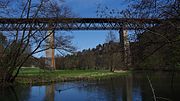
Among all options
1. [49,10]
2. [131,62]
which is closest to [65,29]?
[49,10]

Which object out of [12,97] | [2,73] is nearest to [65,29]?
[2,73]

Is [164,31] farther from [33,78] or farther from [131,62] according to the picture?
[33,78]

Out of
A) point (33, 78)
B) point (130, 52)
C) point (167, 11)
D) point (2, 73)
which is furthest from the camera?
point (33, 78)

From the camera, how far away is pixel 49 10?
28.7m

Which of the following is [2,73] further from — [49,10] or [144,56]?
[144,56]

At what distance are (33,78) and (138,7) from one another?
2729cm

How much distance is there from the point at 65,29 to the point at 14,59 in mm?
5352

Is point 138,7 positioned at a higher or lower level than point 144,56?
higher

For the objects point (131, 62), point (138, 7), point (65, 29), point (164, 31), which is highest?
point (65, 29)

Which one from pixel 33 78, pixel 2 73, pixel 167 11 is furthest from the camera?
pixel 33 78

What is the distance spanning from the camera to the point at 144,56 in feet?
27.5

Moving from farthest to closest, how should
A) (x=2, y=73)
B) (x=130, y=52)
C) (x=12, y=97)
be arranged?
(x=2, y=73) → (x=12, y=97) → (x=130, y=52)

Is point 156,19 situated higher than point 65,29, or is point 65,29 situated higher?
point 65,29

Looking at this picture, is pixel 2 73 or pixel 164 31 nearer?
pixel 164 31
